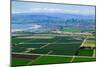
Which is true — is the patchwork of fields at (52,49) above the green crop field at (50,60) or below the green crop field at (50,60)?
above

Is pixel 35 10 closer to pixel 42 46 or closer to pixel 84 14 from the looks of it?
pixel 42 46

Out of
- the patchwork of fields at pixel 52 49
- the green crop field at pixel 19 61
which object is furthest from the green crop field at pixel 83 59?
the green crop field at pixel 19 61

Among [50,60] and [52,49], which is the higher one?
[52,49]

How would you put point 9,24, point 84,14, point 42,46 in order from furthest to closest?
point 84,14 < point 42,46 < point 9,24

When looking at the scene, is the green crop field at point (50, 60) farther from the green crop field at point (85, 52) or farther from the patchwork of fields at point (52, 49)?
the green crop field at point (85, 52)

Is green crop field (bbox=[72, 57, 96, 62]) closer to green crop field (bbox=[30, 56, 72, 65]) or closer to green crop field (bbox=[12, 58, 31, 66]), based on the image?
green crop field (bbox=[30, 56, 72, 65])

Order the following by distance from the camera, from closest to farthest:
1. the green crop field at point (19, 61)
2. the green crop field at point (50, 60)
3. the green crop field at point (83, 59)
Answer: the green crop field at point (19, 61) < the green crop field at point (50, 60) < the green crop field at point (83, 59)

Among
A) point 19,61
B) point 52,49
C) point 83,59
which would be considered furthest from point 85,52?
point 19,61

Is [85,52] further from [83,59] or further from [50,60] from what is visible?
[50,60]
